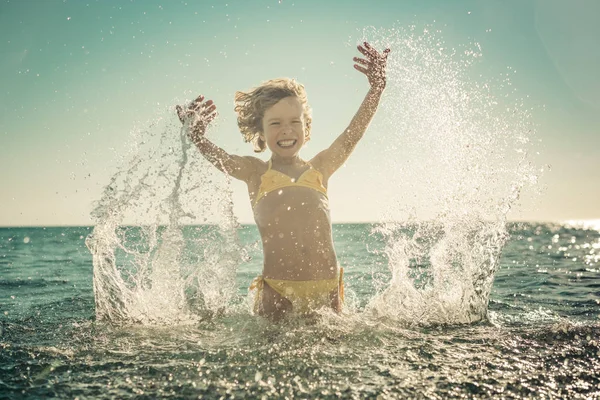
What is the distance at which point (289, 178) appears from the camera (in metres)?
4.14

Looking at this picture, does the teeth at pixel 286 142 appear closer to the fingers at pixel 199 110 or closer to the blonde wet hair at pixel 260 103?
the blonde wet hair at pixel 260 103

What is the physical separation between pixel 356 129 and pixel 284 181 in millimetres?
960

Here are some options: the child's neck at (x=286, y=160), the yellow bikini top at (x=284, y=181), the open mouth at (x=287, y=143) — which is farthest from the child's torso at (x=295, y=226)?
the open mouth at (x=287, y=143)

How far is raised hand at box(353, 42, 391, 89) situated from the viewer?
14.7 feet

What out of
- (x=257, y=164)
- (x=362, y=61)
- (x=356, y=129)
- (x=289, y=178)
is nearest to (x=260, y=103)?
(x=257, y=164)

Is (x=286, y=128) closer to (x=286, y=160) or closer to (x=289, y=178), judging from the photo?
(x=286, y=160)

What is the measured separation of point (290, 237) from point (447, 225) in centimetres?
212

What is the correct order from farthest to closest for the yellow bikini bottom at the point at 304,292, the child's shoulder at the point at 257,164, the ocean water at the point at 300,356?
the child's shoulder at the point at 257,164 < the yellow bikini bottom at the point at 304,292 < the ocean water at the point at 300,356

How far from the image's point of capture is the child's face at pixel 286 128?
4.21 m

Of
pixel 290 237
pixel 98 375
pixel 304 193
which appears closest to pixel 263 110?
pixel 304 193

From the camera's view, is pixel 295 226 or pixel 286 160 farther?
pixel 286 160

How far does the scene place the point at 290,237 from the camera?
388cm

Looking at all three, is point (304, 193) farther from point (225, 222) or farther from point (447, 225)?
point (447, 225)

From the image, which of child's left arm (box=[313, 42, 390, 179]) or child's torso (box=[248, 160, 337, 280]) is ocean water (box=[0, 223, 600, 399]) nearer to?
child's torso (box=[248, 160, 337, 280])
